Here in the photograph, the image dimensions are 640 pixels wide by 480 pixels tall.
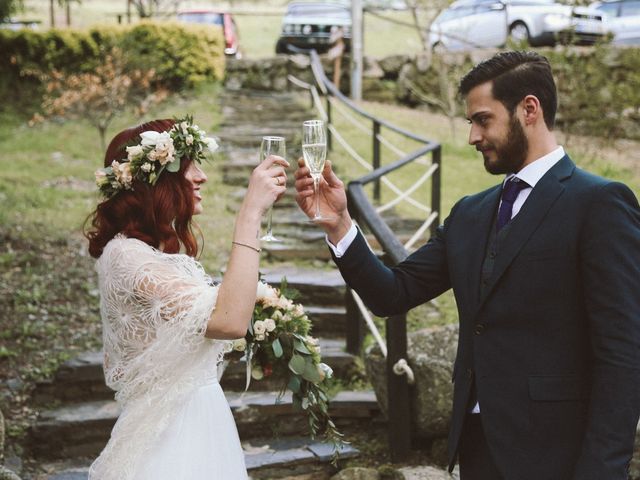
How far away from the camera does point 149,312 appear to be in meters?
2.78

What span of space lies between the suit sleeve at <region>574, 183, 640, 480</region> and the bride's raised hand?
0.89m

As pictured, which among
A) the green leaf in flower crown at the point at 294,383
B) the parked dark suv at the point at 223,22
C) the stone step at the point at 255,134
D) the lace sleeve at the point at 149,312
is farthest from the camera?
the parked dark suv at the point at 223,22

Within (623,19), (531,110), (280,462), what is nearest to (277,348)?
(531,110)

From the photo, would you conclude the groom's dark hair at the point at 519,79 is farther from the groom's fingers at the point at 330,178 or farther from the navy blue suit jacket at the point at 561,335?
the groom's fingers at the point at 330,178

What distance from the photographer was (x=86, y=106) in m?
12.0

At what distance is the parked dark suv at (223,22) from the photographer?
17.2m

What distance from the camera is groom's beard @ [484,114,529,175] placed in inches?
97.1

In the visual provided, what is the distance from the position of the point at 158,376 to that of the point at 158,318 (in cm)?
24

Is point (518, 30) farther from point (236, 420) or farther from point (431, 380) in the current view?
point (431, 380)

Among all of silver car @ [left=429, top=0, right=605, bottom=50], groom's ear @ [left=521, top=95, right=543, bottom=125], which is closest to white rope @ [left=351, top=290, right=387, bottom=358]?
groom's ear @ [left=521, top=95, right=543, bottom=125]

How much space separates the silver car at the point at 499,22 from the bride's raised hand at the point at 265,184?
13.3m

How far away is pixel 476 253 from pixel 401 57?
1404cm

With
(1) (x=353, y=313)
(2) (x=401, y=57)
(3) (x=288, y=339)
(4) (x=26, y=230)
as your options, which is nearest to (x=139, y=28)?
(2) (x=401, y=57)

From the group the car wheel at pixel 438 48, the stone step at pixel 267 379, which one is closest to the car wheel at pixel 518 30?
the car wheel at pixel 438 48
